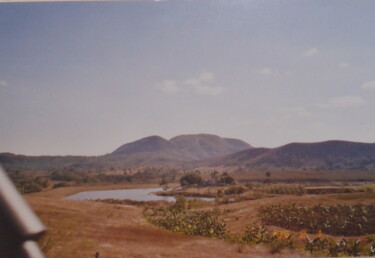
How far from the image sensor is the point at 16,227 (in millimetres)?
853

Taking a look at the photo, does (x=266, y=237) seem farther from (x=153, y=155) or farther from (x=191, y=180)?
(x=153, y=155)

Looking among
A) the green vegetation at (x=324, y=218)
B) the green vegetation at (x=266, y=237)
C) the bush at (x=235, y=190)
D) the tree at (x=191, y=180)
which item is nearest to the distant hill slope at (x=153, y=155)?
the tree at (x=191, y=180)

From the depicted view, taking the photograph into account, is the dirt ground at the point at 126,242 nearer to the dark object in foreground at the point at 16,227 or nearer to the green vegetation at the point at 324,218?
the green vegetation at the point at 324,218

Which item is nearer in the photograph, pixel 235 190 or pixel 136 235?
pixel 136 235

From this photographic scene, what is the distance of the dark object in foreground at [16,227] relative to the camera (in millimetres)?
Answer: 837

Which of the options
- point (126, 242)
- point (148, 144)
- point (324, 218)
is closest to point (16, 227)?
point (126, 242)

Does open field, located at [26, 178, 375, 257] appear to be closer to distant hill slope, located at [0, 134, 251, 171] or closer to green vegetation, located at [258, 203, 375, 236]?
green vegetation, located at [258, 203, 375, 236]

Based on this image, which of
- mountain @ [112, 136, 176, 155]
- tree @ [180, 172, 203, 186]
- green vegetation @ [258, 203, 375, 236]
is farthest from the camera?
tree @ [180, 172, 203, 186]

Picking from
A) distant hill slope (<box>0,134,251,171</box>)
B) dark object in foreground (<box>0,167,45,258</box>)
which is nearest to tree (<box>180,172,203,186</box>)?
distant hill slope (<box>0,134,251,171</box>)

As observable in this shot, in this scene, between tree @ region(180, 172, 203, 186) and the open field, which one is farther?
tree @ region(180, 172, 203, 186)

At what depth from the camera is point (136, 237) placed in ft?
32.6

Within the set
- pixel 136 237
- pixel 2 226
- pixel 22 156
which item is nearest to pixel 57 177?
pixel 22 156

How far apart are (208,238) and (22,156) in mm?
6997

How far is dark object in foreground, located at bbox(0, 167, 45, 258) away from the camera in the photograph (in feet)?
2.75
